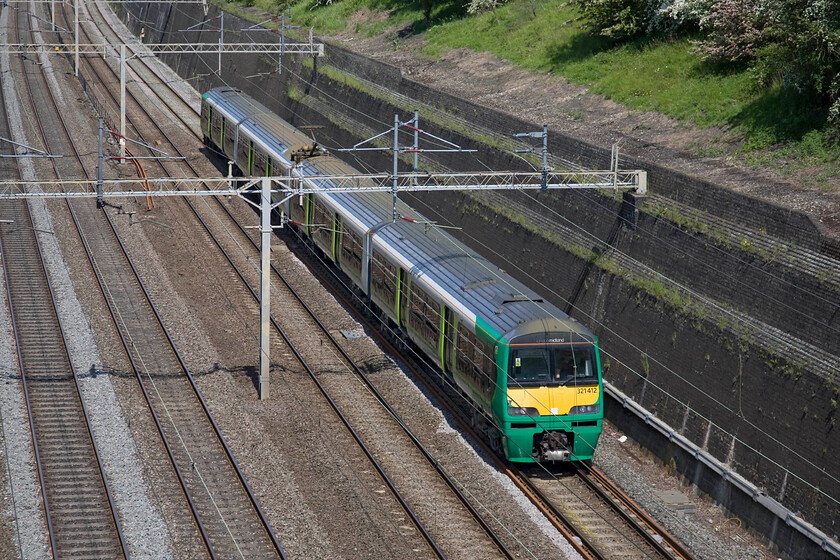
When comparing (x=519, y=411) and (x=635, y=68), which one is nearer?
(x=519, y=411)

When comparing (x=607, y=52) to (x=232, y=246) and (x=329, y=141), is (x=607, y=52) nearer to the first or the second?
(x=329, y=141)

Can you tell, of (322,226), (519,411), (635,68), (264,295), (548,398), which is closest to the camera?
(519,411)

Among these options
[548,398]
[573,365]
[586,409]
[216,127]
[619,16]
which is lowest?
[586,409]

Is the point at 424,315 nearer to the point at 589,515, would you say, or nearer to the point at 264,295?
the point at 264,295

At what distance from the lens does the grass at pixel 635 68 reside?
2525 cm

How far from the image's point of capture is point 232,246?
32.3 meters

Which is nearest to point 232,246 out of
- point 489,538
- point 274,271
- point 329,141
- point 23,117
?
point 274,271

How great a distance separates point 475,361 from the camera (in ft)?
64.4

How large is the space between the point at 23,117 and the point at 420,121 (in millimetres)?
24292

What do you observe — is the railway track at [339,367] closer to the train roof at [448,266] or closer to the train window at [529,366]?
the train window at [529,366]

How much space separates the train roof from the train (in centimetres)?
3

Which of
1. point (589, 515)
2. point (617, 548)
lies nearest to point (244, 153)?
point (589, 515)

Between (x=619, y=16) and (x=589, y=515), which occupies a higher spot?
(x=619, y=16)

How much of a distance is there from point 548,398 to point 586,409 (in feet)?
2.68
